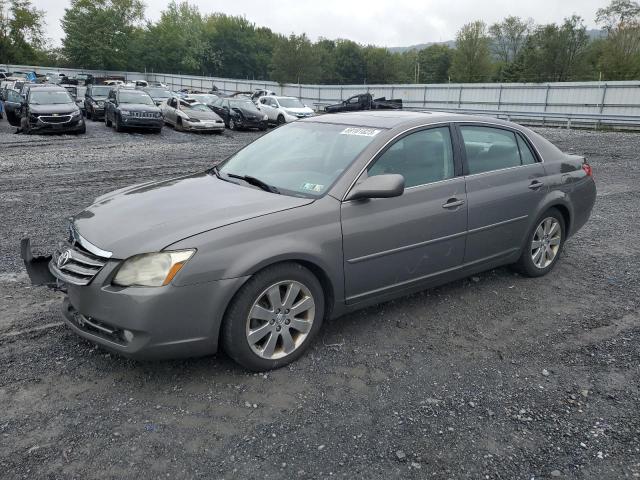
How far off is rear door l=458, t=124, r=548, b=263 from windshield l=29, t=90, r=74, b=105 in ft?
56.5

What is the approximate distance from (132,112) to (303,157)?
54.6ft

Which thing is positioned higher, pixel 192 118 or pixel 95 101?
pixel 95 101

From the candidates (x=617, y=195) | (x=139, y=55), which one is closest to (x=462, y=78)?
(x=139, y=55)

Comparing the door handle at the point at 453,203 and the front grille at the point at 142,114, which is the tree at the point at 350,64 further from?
the door handle at the point at 453,203

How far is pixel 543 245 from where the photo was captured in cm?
530

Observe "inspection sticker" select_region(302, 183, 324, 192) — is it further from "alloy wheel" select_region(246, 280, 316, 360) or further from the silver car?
"alloy wheel" select_region(246, 280, 316, 360)

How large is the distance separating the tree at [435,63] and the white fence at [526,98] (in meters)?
50.5

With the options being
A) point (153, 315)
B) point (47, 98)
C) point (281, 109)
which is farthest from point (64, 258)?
point (281, 109)

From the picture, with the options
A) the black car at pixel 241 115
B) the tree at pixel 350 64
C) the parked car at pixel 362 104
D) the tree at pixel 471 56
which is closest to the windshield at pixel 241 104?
the black car at pixel 241 115

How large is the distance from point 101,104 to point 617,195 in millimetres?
20508

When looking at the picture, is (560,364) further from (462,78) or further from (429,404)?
(462,78)

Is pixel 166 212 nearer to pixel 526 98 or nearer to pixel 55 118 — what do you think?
pixel 55 118

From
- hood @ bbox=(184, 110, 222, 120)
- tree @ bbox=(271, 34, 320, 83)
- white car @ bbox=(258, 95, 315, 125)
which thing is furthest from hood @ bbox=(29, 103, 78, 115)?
tree @ bbox=(271, 34, 320, 83)

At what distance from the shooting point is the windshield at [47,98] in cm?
1792
